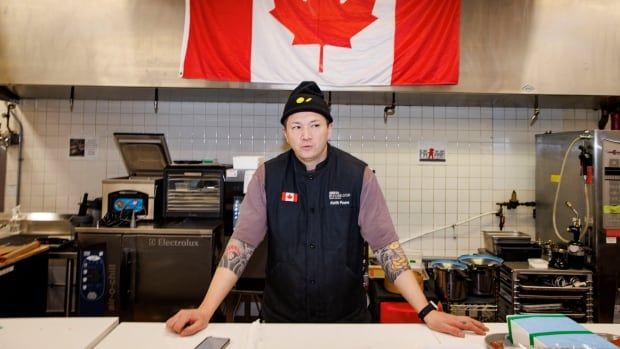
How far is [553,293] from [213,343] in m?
2.61

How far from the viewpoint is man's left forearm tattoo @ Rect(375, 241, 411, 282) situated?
56.8 inches

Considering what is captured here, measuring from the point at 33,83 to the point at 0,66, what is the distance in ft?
1.00

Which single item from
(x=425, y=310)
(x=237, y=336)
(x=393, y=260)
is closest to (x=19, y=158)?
(x=237, y=336)

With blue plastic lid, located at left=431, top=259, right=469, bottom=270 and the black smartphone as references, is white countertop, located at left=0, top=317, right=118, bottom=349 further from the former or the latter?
blue plastic lid, located at left=431, top=259, right=469, bottom=270

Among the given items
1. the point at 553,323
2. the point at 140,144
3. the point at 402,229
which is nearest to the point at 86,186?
the point at 140,144

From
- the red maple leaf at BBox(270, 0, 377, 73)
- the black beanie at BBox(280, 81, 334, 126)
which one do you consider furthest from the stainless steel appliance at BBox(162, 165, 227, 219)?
the black beanie at BBox(280, 81, 334, 126)

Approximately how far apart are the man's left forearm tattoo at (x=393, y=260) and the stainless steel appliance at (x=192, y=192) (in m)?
1.83

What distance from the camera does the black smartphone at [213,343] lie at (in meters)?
1.07

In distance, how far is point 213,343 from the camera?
3.59ft

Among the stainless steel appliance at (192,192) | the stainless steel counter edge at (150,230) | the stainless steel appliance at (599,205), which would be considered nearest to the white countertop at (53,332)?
the stainless steel counter edge at (150,230)

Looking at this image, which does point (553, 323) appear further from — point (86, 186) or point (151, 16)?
point (86, 186)

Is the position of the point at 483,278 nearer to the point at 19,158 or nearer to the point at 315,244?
the point at 315,244

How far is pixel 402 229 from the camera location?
3633 millimetres

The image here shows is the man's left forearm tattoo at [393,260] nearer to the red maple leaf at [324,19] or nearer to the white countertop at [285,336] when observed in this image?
the white countertop at [285,336]
